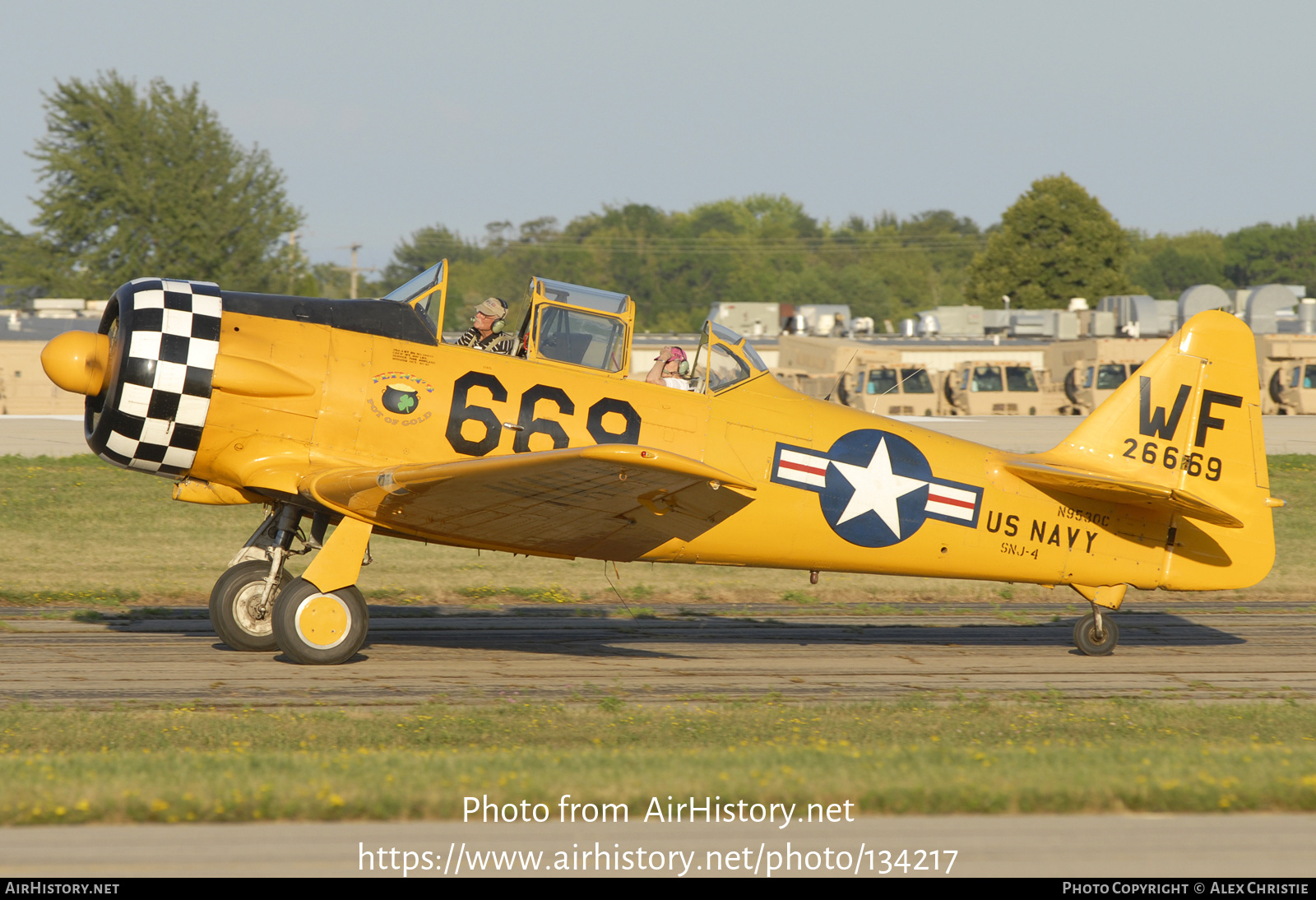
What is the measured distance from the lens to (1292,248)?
110 metres

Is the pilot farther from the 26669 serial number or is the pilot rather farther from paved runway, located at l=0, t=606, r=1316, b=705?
the 26669 serial number

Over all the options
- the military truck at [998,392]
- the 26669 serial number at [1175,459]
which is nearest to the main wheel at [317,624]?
the 26669 serial number at [1175,459]

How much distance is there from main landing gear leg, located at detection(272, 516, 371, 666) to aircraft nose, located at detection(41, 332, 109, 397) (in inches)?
78.6

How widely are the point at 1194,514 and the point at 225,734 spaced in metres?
7.84

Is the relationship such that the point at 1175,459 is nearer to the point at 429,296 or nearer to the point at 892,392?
the point at 429,296

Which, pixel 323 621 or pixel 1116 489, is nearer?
pixel 323 621

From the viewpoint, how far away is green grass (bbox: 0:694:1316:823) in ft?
18.7

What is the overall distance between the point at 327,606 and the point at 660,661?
2.73 m

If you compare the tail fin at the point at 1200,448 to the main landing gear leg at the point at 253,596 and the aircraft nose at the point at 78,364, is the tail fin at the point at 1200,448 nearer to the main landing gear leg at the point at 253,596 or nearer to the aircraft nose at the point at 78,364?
the main landing gear leg at the point at 253,596

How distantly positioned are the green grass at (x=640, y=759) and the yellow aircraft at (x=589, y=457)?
1644 mm

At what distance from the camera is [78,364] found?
891 centimetres

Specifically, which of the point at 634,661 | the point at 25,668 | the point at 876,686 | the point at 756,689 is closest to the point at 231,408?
the point at 25,668

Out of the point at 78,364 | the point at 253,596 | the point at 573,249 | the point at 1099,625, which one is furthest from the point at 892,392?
the point at 573,249

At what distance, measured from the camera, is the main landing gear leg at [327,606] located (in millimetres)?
9219
